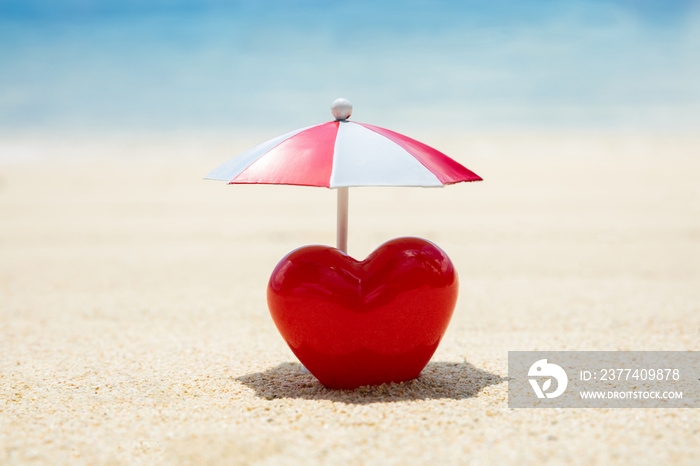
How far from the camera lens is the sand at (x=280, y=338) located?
3449 millimetres

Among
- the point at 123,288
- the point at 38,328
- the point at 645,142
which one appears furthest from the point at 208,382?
the point at 645,142

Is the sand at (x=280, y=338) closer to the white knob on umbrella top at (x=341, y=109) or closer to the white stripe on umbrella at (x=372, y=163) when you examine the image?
the white stripe on umbrella at (x=372, y=163)

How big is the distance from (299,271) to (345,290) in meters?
0.35

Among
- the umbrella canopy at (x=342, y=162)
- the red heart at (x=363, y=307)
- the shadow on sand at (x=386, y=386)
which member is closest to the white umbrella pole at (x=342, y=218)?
the red heart at (x=363, y=307)

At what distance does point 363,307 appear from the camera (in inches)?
165

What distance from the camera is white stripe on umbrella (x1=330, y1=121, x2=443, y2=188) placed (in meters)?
3.68

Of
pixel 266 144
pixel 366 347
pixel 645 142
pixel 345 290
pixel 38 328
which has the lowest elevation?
pixel 38 328

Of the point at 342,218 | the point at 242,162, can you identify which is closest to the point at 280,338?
the point at 342,218

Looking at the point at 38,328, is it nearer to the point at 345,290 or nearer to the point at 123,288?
the point at 123,288

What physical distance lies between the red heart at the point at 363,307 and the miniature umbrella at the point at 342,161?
0.67m

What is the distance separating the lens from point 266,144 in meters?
4.43

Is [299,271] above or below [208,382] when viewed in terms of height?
above

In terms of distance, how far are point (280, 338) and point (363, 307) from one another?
2416mm

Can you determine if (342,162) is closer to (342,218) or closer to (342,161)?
(342,161)
